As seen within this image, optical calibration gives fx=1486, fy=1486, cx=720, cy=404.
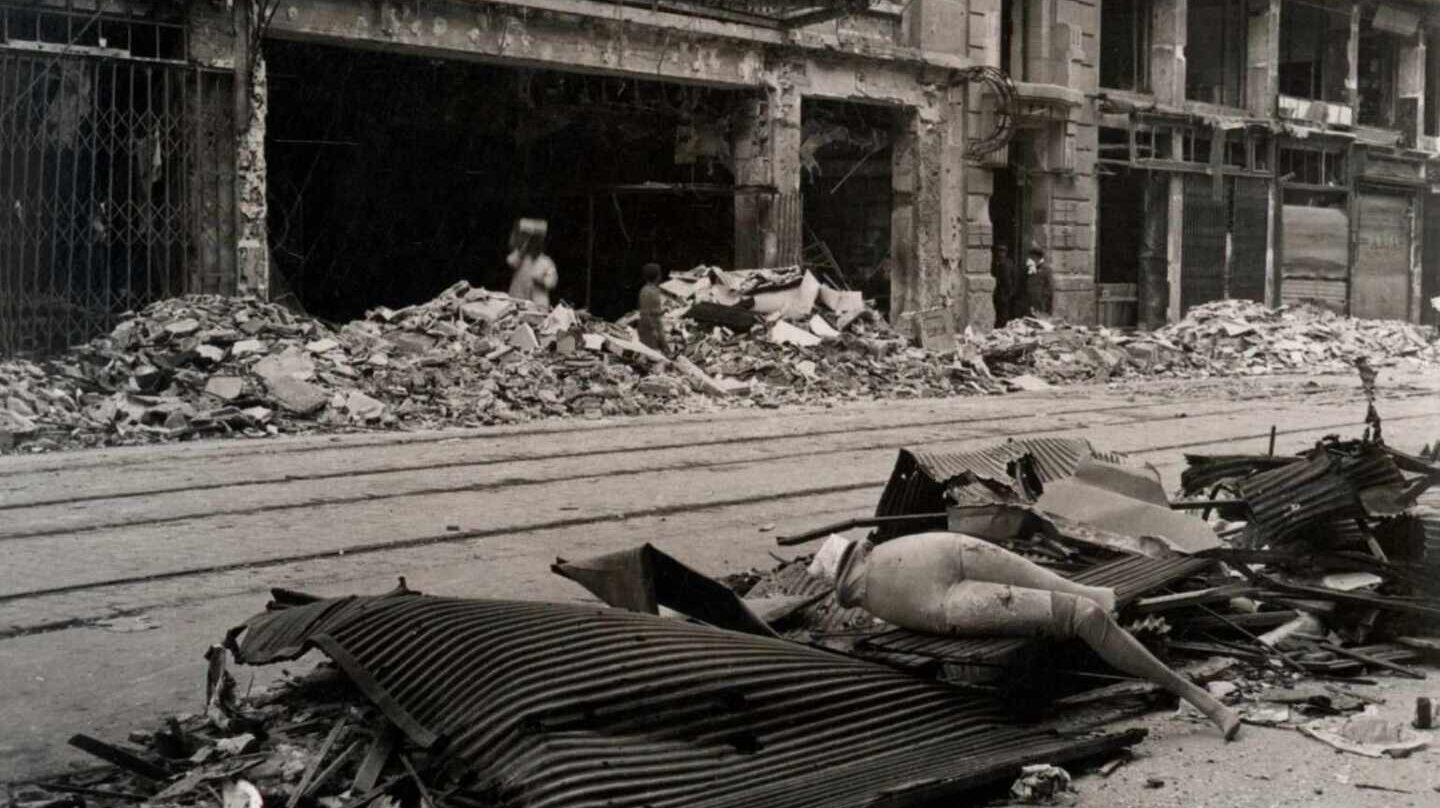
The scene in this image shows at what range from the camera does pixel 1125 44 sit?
28.0 metres

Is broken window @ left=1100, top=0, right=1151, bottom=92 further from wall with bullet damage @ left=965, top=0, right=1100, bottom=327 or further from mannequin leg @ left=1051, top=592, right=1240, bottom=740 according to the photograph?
mannequin leg @ left=1051, top=592, right=1240, bottom=740

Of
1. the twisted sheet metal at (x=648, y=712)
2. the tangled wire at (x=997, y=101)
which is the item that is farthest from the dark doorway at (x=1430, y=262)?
the twisted sheet metal at (x=648, y=712)

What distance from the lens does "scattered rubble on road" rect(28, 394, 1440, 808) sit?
11.5 feet

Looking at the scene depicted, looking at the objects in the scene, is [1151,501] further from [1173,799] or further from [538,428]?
[538,428]

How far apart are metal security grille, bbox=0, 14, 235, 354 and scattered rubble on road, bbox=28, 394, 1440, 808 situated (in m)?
10.7

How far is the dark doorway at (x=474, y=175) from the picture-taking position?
2064cm

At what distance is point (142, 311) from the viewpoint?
575 inches

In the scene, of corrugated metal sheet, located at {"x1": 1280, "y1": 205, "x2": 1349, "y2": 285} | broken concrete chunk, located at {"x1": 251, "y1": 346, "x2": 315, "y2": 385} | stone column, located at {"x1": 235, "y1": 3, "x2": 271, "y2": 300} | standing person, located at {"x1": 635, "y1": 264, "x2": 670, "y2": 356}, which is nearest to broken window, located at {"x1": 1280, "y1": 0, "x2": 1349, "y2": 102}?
corrugated metal sheet, located at {"x1": 1280, "y1": 205, "x2": 1349, "y2": 285}

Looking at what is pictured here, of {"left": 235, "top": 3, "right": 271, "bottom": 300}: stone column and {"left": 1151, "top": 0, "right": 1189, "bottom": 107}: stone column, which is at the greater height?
{"left": 1151, "top": 0, "right": 1189, "bottom": 107}: stone column

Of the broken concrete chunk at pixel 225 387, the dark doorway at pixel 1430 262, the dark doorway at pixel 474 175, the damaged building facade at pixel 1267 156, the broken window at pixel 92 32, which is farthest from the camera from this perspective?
the dark doorway at pixel 1430 262

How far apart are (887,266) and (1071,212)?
3.88 meters

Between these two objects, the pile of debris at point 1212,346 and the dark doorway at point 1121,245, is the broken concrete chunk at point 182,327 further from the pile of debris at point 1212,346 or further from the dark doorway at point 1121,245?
the dark doorway at point 1121,245

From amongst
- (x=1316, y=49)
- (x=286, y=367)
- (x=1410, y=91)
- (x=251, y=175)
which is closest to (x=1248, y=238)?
(x=1316, y=49)

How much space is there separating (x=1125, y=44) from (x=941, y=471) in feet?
79.3
